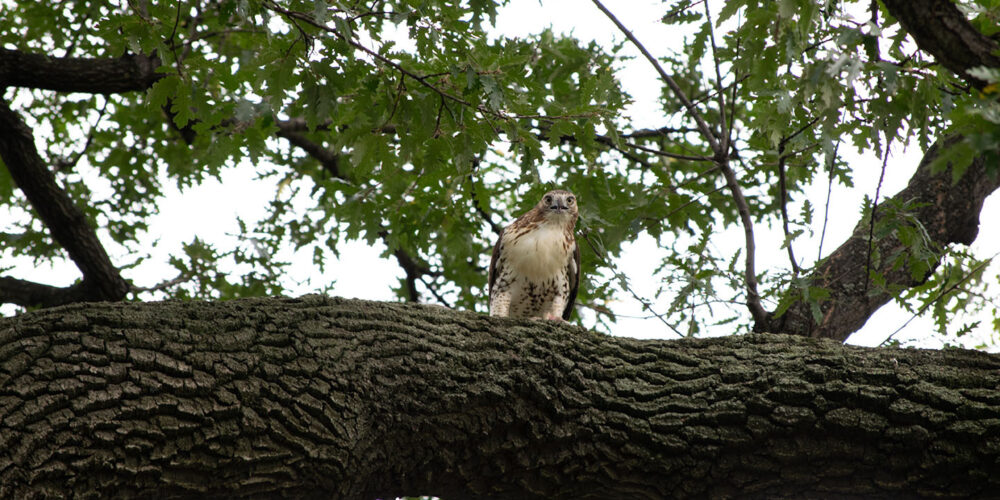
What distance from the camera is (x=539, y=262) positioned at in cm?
595

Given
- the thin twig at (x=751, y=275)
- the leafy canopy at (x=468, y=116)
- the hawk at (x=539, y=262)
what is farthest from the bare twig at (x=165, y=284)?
the thin twig at (x=751, y=275)

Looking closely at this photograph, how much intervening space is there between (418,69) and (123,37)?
1.47 meters

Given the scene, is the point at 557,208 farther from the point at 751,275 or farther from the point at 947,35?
the point at 947,35

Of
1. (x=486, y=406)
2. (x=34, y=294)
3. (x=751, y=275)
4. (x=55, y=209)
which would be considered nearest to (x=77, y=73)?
(x=55, y=209)

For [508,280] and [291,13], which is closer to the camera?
[291,13]

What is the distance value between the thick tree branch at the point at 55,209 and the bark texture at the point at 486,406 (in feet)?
10.1

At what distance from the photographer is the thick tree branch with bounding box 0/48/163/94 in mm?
5680

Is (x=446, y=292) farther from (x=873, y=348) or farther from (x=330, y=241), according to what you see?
(x=873, y=348)

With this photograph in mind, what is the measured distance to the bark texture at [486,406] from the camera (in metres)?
3.06

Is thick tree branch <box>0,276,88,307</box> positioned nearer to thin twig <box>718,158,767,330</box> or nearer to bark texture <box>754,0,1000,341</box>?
thin twig <box>718,158,767,330</box>

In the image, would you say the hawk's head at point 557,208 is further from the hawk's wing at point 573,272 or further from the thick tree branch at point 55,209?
the thick tree branch at point 55,209

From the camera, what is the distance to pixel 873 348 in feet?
12.0

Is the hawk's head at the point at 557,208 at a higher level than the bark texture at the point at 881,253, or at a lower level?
higher

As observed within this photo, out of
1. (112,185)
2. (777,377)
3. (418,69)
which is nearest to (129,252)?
(112,185)
